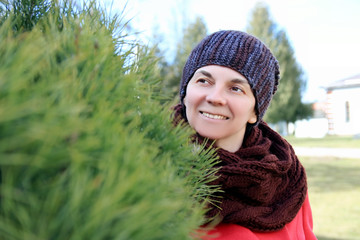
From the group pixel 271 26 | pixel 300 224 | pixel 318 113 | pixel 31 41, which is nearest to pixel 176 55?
pixel 300 224

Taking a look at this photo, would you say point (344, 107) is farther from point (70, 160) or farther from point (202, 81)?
point (70, 160)

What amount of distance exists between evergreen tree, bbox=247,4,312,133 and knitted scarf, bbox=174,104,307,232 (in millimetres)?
20784

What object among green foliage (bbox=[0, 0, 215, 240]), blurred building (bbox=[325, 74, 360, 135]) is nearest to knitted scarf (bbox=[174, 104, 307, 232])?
green foliage (bbox=[0, 0, 215, 240])

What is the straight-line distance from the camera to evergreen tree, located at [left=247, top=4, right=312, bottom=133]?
2195 cm

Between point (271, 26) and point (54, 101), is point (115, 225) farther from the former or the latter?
point (271, 26)

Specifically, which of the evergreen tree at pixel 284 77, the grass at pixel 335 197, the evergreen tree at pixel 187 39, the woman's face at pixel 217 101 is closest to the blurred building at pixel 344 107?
the evergreen tree at pixel 284 77

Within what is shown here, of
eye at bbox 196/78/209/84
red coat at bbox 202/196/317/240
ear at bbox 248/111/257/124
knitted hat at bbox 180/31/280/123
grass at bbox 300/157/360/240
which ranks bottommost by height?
grass at bbox 300/157/360/240

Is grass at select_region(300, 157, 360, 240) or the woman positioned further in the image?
grass at select_region(300, 157, 360, 240)

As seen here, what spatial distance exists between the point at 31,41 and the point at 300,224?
3.91 feet

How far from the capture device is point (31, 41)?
413 mm

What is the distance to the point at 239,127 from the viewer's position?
1.16 meters

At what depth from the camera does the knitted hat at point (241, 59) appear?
1.11m

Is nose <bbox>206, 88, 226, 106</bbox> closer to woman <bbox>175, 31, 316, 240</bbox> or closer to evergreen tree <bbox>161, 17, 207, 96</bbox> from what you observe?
woman <bbox>175, 31, 316, 240</bbox>

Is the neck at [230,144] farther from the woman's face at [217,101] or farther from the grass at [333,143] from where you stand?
the grass at [333,143]
